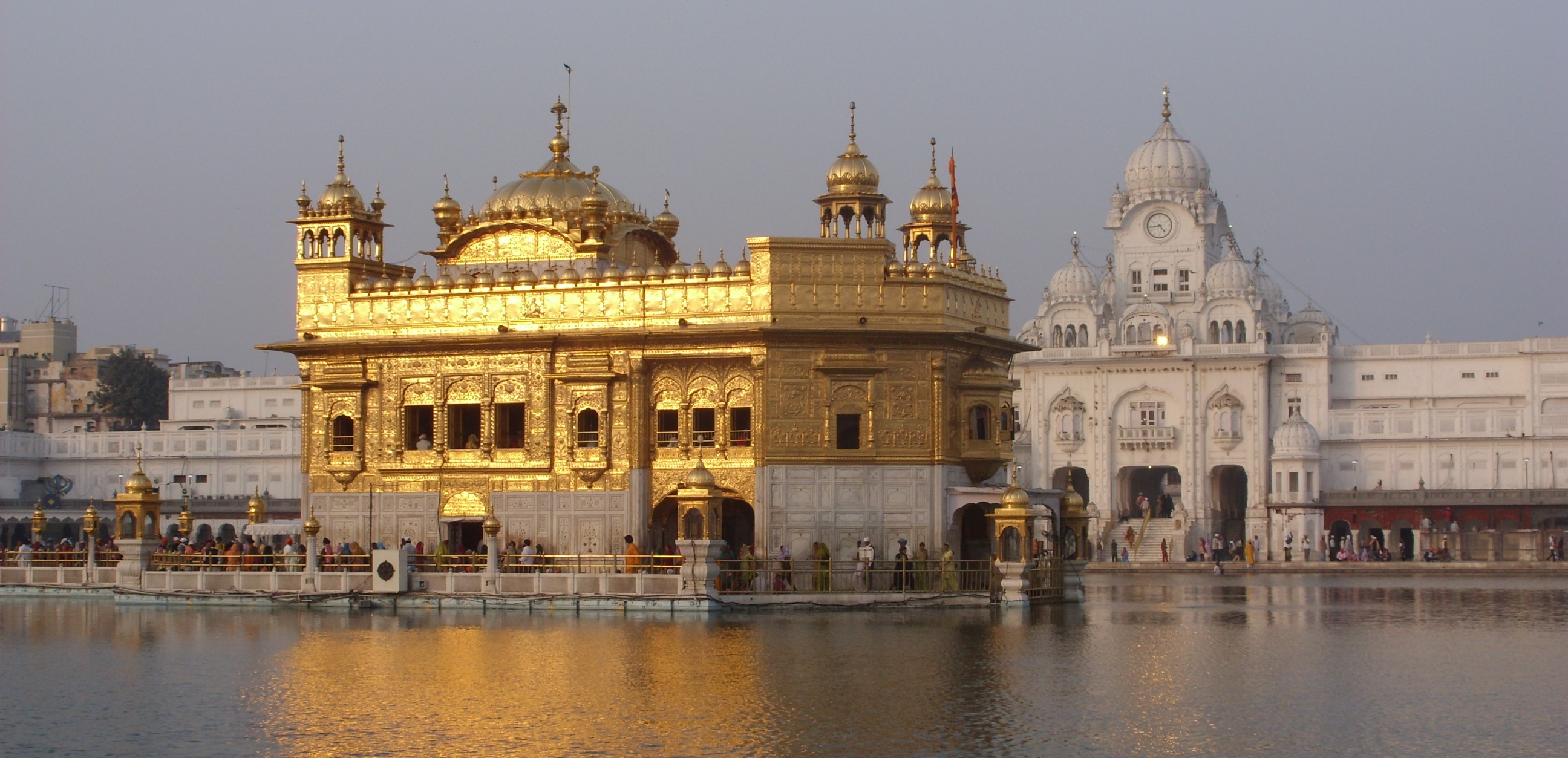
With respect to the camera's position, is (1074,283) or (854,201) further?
(1074,283)

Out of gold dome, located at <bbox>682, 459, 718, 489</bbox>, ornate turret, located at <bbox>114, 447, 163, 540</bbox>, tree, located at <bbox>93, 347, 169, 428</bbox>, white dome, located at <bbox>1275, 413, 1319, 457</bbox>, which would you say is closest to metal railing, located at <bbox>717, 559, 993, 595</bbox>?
gold dome, located at <bbox>682, 459, 718, 489</bbox>

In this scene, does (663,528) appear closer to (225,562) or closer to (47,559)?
(225,562)

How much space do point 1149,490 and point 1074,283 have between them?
8.98m

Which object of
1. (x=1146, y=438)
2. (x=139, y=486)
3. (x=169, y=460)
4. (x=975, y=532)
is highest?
(x=1146, y=438)

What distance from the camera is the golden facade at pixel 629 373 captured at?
31.1 meters

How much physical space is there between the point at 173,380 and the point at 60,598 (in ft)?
176

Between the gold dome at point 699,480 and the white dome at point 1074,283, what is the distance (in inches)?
1855

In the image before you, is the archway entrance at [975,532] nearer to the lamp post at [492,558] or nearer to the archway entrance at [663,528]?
the archway entrance at [663,528]

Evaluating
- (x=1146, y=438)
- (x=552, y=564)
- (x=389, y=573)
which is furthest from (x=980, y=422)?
(x=1146, y=438)

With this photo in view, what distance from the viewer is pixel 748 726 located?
51.9 feet

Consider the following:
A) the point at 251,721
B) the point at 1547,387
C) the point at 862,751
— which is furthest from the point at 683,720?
the point at 1547,387

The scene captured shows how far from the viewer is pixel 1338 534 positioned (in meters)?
68.2

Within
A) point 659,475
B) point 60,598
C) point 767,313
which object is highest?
point 767,313

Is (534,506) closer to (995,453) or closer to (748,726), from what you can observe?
(995,453)
